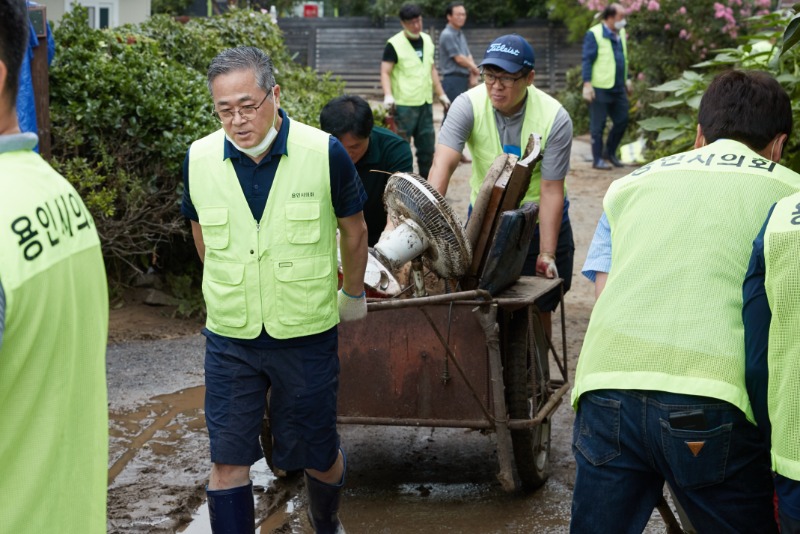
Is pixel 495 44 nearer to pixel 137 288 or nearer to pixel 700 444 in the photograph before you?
pixel 700 444

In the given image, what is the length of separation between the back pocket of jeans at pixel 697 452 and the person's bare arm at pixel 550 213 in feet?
8.15

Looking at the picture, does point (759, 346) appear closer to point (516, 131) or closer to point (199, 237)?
point (199, 237)

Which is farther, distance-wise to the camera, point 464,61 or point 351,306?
point 464,61

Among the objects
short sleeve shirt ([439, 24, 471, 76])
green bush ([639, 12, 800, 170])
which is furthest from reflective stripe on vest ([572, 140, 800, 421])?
short sleeve shirt ([439, 24, 471, 76])

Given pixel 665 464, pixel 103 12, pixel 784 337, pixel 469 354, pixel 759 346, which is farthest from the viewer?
pixel 103 12

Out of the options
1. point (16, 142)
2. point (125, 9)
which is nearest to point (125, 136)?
point (16, 142)

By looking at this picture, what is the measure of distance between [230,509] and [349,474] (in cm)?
137

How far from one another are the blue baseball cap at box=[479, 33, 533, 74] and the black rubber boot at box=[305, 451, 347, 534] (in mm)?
2016

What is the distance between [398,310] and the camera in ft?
14.7

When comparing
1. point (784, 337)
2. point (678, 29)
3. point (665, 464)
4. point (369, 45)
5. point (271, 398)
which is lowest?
point (271, 398)

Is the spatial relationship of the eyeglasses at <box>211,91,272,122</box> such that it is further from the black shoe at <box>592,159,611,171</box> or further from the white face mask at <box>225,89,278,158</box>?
the black shoe at <box>592,159,611,171</box>

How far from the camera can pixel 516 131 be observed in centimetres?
519

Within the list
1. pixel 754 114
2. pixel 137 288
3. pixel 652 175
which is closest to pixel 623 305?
pixel 652 175

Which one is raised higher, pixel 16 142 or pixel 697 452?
pixel 16 142
